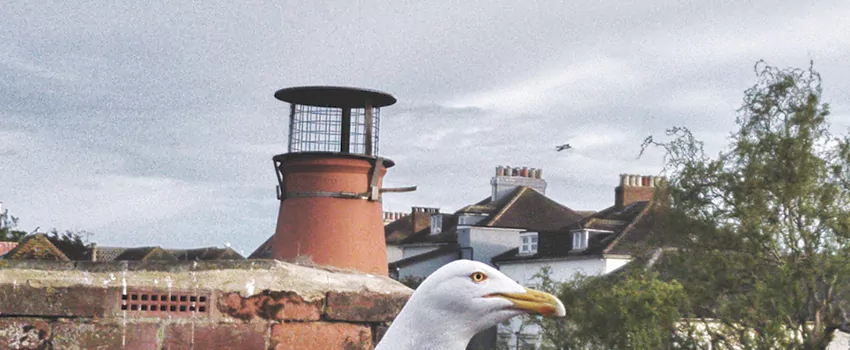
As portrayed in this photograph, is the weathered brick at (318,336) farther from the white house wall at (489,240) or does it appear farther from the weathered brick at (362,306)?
the white house wall at (489,240)

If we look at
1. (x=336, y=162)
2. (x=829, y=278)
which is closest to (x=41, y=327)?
(x=336, y=162)

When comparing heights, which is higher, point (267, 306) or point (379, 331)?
point (267, 306)

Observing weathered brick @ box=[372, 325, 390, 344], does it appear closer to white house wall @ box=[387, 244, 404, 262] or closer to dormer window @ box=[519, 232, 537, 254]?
dormer window @ box=[519, 232, 537, 254]

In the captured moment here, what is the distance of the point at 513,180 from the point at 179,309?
166 ft

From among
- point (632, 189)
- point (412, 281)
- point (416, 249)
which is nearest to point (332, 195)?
point (412, 281)

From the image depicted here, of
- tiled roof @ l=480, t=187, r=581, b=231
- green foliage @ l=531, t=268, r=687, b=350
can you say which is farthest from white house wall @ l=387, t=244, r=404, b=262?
green foliage @ l=531, t=268, r=687, b=350

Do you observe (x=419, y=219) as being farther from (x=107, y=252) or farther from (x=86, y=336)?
(x=86, y=336)

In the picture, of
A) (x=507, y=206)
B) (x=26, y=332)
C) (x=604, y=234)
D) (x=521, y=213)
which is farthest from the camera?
(x=507, y=206)

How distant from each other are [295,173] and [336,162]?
810 millimetres

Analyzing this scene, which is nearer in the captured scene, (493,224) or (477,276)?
(477,276)

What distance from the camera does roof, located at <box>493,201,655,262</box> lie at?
46.1 metres

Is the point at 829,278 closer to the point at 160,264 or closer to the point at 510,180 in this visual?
the point at 160,264

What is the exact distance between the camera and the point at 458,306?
12.5 feet

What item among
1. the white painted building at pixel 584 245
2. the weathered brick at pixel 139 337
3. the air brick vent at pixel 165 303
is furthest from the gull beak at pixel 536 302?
the white painted building at pixel 584 245
